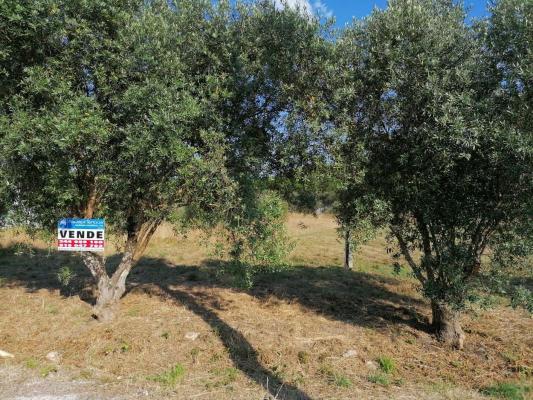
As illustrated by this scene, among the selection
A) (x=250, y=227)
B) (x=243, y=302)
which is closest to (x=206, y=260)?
(x=243, y=302)

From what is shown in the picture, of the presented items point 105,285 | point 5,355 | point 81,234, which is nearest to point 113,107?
point 81,234

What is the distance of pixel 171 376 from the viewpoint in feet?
32.8

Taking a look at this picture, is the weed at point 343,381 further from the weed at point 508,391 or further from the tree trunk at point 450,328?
the tree trunk at point 450,328

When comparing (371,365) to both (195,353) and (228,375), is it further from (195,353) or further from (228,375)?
(195,353)

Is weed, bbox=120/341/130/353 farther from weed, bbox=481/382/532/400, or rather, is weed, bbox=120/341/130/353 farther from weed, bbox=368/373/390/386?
weed, bbox=481/382/532/400

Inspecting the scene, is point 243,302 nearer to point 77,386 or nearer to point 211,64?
point 77,386

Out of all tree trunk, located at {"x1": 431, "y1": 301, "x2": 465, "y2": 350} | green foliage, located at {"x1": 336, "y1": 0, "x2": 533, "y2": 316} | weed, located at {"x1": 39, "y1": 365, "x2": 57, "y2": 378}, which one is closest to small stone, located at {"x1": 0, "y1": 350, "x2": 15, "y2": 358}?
weed, located at {"x1": 39, "y1": 365, "x2": 57, "y2": 378}

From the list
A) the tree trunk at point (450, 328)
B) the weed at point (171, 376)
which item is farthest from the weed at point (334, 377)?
the tree trunk at point (450, 328)

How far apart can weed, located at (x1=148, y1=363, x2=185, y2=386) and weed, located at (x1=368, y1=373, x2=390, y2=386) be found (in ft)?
13.5

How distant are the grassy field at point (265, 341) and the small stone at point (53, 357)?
13cm

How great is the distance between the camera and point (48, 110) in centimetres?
1058

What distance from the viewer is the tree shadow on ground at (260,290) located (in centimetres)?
1148

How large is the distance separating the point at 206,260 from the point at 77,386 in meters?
13.7

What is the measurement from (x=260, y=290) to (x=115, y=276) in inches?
214
